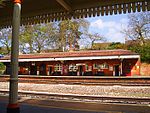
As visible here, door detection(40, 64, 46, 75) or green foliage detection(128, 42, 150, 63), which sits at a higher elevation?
green foliage detection(128, 42, 150, 63)

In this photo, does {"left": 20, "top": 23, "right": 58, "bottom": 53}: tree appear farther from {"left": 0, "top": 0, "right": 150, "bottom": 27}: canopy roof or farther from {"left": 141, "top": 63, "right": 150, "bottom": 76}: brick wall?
{"left": 0, "top": 0, "right": 150, "bottom": 27}: canopy roof

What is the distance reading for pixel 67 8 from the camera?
22.1 ft

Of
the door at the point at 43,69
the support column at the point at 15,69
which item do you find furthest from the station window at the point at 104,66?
the support column at the point at 15,69

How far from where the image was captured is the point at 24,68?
121ft

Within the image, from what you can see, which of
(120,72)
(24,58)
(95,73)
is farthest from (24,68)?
(120,72)

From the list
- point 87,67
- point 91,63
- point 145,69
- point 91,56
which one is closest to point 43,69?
point 87,67

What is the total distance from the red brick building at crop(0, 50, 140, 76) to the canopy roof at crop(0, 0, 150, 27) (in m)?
23.3

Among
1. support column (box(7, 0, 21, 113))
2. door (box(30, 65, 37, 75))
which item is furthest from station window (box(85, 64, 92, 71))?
support column (box(7, 0, 21, 113))

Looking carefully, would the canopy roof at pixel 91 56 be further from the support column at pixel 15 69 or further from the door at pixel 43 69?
the support column at pixel 15 69

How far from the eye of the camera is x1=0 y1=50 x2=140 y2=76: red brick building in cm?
3073

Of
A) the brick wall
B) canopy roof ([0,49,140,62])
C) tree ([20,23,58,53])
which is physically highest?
tree ([20,23,58,53])

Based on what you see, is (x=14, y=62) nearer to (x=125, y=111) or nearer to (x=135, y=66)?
(x=125, y=111)

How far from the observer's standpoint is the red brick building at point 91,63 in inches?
1210

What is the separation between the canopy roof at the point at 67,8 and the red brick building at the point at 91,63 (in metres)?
23.3
